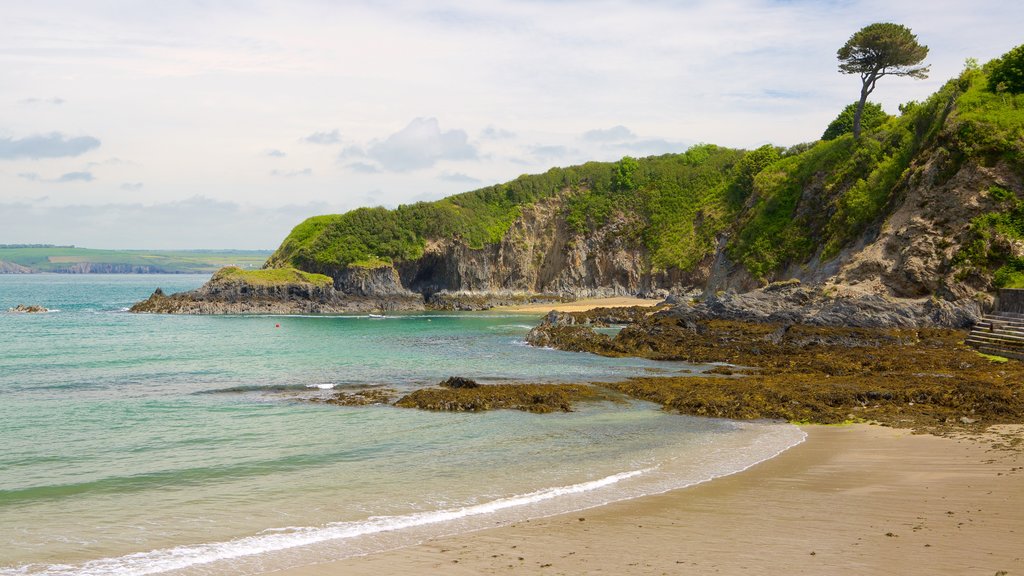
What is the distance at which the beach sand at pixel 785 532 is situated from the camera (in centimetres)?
864

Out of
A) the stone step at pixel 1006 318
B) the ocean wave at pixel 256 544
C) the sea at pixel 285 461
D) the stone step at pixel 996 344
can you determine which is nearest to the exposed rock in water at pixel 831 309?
the stone step at pixel 1006 318

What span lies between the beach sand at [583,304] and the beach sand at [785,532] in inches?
2726

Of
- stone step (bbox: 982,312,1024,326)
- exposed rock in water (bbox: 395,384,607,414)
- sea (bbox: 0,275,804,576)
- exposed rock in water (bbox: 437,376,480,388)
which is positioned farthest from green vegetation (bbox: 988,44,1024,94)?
exposed rock in water (bbox: 437,376,480,388)

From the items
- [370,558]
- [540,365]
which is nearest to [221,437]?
[370,558]

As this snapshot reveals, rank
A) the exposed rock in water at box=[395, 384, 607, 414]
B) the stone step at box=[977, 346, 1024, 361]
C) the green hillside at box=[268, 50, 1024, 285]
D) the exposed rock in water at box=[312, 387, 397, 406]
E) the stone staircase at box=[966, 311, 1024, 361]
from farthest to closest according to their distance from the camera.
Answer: the green hillside at box=[268, 50, 1024, 285], the stone staircase at box=[966, 311, 1024, 361], the stone step at box=[977, 346, 1024, 361], the exposed rock in water at box=[312, 387, 397, 406], the exposed rock in water at box=[395, 384, 607, 414]

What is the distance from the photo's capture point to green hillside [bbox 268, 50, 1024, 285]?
46219mm

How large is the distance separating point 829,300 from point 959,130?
583 inches

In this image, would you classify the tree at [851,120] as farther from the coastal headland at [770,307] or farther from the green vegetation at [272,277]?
the green vegetation at [272,277]

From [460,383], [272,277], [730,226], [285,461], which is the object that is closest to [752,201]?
[730,226]

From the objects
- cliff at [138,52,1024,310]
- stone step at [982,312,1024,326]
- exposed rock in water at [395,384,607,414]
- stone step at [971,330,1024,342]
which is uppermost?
cliff at [138,52,1024,310]

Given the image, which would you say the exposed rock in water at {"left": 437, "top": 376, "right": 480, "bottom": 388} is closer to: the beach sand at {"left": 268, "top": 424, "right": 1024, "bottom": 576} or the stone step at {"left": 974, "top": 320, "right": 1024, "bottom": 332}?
the beach sand at {"left": 268, "top": 424, "right": 1024, "bottom": 576}

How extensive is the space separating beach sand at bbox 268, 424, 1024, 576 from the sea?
2.70ft

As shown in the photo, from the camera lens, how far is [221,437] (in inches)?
724

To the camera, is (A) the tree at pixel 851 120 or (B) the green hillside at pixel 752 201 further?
(A) the tree at pixel 851 120
